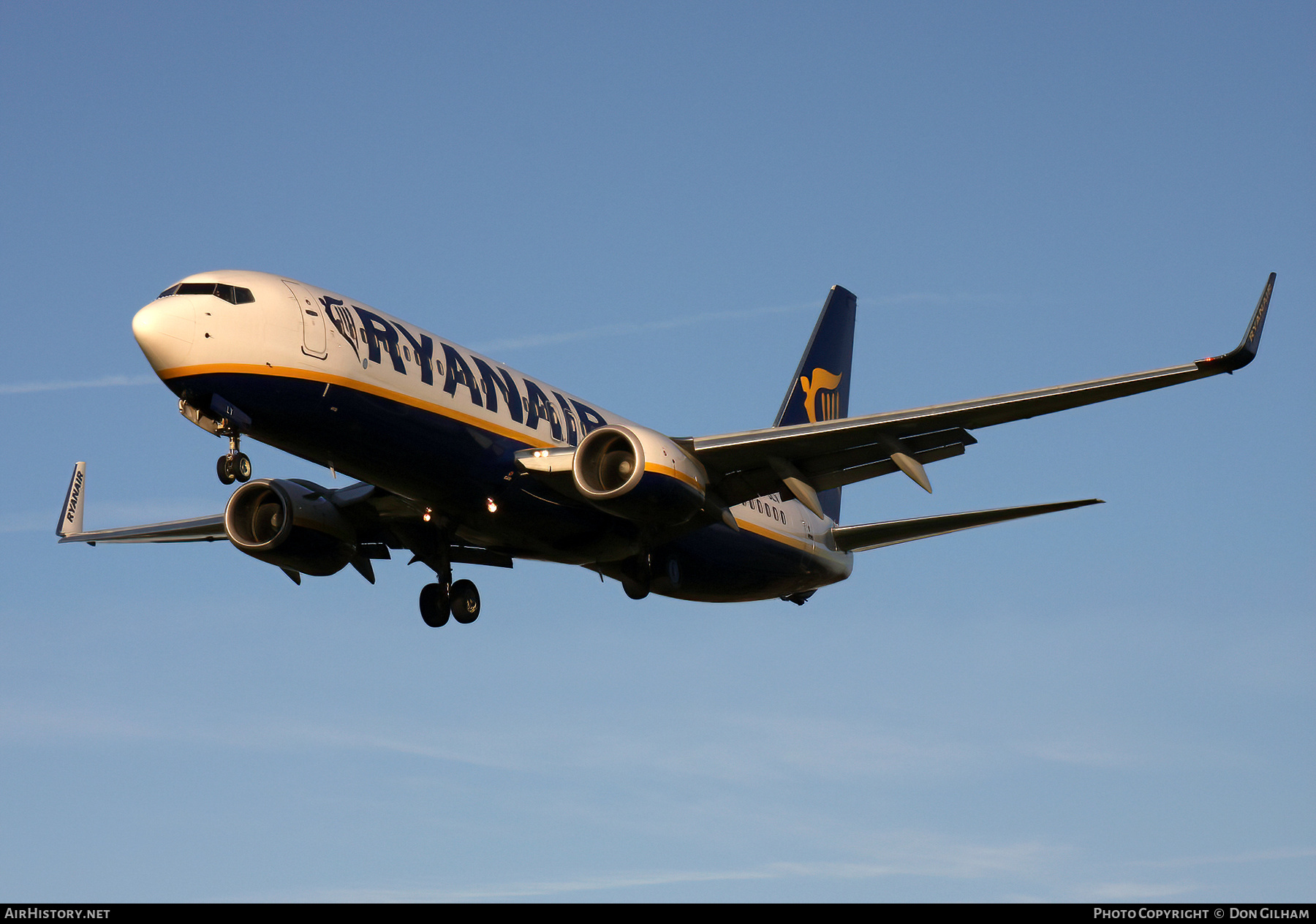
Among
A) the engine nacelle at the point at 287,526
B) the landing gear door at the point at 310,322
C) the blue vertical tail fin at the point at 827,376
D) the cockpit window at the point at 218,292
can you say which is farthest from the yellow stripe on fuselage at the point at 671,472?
the blue vertical tail fin at the point at 827,376

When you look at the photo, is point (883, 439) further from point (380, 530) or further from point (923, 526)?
point (380, 530)

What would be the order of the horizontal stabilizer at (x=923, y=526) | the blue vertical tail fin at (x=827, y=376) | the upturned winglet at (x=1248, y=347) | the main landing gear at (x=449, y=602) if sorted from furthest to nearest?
the blue vertical tail fin at (x=827, y=376)
the main landing gear at (x=449, y=602)
the horizontal stabilizer at (x=923, y=526)
the upturned winglet at (x=1248, y=347)

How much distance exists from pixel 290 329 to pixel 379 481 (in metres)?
3.49

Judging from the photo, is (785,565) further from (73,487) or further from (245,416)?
(73,487)

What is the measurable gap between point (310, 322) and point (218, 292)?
62.7 inches

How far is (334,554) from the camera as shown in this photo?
31.9m

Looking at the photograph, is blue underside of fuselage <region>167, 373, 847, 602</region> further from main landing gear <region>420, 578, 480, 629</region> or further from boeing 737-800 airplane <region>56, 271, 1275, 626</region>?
main landing gear <region>420, 578, 480, 629</region>

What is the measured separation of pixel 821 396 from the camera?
40906mm

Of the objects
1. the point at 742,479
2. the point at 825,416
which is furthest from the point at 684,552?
the point at 825,416

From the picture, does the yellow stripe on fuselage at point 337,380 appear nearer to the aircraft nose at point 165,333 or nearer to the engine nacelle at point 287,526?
the aircraft nose at point 165,333

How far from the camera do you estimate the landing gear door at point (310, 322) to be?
25.0 meters

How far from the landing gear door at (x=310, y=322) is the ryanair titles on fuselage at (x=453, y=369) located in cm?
23

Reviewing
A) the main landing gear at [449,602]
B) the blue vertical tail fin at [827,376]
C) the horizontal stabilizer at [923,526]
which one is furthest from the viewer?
the blue vertical tail fin at [827,376]

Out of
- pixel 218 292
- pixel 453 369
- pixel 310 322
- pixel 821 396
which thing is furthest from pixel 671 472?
pixel 821 396
